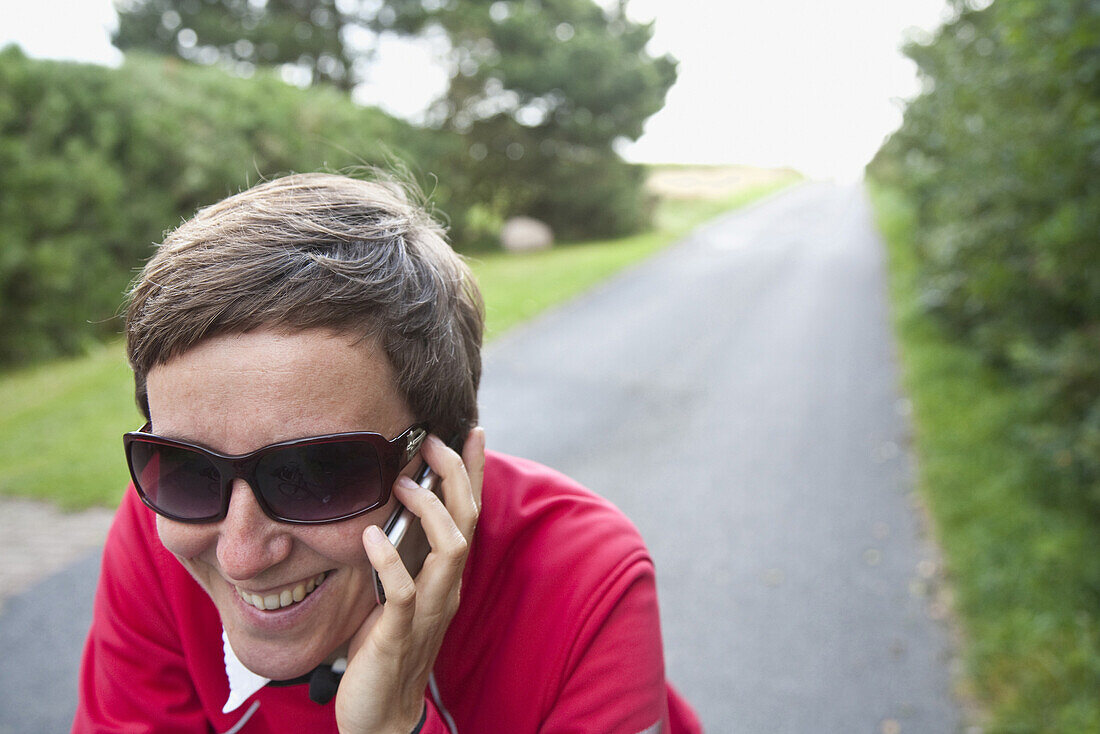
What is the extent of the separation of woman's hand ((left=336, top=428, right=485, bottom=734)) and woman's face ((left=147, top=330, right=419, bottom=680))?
8cm

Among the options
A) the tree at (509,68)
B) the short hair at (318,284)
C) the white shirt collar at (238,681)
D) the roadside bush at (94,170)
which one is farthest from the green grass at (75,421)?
the tree at (509,68)

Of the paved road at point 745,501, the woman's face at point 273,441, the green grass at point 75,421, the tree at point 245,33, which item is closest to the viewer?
the woman's face at point 273,441

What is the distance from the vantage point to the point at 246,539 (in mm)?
1280

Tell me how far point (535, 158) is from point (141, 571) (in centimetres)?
2067

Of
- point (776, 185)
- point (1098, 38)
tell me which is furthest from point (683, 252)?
point (776, 185)

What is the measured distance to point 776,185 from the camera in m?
48.0

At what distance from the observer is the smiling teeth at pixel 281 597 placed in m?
1.35

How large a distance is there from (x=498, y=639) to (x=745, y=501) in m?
4.40

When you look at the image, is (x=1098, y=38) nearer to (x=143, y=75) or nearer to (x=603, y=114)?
(x=143, y=75)

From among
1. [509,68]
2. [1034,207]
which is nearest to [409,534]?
[1034,207]

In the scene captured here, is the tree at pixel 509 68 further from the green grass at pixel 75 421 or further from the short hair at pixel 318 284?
the short hair at pixel 318 284

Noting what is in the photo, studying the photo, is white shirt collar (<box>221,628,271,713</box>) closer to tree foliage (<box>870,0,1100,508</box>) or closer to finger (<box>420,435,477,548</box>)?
finger (<box>420,435,477,548</box>)

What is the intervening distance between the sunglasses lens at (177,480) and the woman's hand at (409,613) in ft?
0.90

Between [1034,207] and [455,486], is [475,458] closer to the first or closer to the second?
[455,486]
